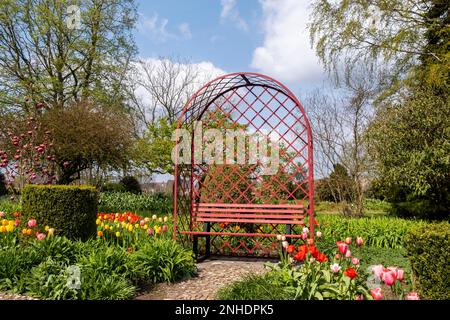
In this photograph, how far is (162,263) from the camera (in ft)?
12.3

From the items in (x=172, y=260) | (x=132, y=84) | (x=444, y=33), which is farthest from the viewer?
(x=132, y=84)

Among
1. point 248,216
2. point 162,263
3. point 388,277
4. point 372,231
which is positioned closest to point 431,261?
point 388,277

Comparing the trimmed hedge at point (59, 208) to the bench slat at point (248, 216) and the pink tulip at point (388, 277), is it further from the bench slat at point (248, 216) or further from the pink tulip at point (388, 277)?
the pink tulip at point (388, 277)

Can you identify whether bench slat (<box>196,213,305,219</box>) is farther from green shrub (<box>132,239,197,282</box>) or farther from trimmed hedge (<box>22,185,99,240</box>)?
trimmed hedge (<box>22,185,99,240</box>)

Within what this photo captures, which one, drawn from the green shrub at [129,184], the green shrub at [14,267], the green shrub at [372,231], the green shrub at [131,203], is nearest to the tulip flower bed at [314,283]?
the green shrub at [14,267]

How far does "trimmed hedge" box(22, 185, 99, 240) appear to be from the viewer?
448cm

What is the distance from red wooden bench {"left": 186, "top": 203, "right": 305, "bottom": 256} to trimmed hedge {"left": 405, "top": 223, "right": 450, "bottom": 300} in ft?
5.51

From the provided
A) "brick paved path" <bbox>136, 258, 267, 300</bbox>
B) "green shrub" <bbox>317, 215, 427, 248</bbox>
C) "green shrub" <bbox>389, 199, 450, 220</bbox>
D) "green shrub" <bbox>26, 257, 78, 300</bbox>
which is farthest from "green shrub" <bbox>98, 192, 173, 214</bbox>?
"green shrub" <bbox>26, 257, 78, 300</bbox>

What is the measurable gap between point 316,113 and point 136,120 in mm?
9454

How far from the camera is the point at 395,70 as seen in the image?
9.44 metres

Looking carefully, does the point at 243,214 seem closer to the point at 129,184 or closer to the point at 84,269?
the point at 84,269

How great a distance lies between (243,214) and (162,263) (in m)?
1.52

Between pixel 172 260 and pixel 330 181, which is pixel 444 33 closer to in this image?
pixel 330 181
